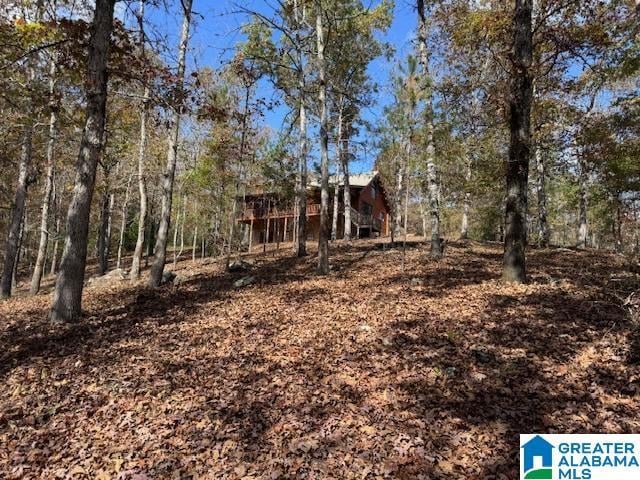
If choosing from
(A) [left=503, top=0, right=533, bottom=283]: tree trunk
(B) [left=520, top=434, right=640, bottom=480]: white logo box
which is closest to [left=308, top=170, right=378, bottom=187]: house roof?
(A) [left=503, top=0, right=533, bottom=283]: tree trunk

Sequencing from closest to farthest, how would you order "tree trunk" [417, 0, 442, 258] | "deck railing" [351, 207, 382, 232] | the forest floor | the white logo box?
the white logo box → the forest floor → "tree trunk" [417, 0, 442, 258] → "deck railing" [351, 207, 382, 232]

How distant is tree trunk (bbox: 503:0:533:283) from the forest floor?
1356 millimetres

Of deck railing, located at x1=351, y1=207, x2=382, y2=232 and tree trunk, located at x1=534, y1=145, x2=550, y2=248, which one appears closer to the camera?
tree trunk, located at x1=534, y1=145, x2=550, y2=248

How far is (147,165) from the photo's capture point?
773 inches

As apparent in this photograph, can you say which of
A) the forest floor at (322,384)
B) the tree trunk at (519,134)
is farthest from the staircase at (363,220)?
the forest floor at (322,384)

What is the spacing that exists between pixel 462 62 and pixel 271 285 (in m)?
10.9

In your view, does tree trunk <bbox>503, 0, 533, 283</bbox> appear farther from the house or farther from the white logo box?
the house

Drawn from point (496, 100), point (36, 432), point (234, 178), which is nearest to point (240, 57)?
point (234, 178)

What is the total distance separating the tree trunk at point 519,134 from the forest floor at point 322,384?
1.36 metres

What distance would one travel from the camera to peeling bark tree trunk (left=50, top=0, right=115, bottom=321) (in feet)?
24.6

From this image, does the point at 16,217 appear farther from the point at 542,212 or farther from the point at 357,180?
the point at 357,180

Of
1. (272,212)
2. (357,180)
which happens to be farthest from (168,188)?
(357,180)

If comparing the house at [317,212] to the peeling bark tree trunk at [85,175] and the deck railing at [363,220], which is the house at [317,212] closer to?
the deck railing at [363,220]

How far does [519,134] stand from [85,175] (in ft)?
30.2
